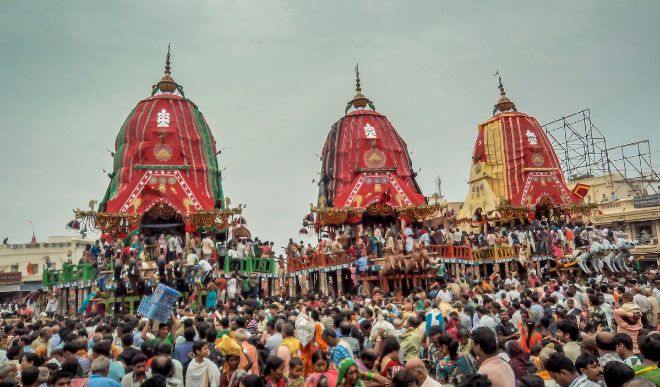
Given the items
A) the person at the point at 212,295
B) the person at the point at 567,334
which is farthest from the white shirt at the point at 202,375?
the person at the point at 212,295

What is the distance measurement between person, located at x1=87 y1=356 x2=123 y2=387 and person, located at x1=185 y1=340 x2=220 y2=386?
85cm

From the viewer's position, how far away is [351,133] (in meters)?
31.9

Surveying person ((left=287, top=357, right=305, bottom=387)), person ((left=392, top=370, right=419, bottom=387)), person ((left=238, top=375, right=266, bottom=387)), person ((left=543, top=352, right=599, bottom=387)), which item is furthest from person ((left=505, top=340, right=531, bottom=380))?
person ((left=238, top=375, right=266, bottom=387))

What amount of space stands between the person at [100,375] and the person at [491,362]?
3.41 metres

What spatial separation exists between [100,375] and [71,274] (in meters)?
17.9

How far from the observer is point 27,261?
44781 millimetres

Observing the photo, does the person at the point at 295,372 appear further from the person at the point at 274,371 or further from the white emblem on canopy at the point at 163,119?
the white emblem on canopy at the point at 163,119

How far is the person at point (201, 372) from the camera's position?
215 inches

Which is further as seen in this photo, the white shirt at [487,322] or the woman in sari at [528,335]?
the white shirt at [487,322]

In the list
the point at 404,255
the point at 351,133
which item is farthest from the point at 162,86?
the point at 404,255

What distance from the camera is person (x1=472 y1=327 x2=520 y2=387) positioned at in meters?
4.30

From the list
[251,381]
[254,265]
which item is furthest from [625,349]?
[254,265]

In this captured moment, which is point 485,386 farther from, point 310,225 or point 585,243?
point 310,225

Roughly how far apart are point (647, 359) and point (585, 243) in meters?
23.9
